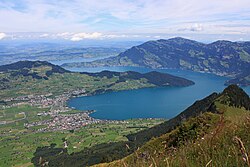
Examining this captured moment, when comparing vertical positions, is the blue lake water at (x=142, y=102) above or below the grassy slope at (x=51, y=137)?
above

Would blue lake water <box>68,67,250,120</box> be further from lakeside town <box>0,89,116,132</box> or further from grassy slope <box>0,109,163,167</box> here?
grassy slope <box>0,109,163,167</box>

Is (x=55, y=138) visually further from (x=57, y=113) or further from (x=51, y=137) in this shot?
(x=57, y=113)

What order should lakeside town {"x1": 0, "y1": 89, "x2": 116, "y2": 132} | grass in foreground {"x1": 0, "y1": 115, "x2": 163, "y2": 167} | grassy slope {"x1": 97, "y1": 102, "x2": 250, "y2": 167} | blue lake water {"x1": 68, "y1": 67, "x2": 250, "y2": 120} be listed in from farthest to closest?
1. blue lake water {"x1": 68, "y1": 67, "x2": 250, "y2": 120}
2. lakeside town {"x1": 0, "y1": 89, "x2": 116, "y2": 132}
3. grass in foreground {"x1": 0, "y1": 115, "x2": 163, "y2": 167}
4. grassy slope {"x1": 97, "y1": 102, "x2": 250, "y2": 167}

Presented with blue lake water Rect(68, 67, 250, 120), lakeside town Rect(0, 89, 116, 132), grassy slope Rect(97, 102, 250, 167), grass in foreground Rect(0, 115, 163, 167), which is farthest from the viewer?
blue lake water Rect(68, 67, 250, 120)

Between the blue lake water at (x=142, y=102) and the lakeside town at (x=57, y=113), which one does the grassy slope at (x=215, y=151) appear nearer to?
the blue lake water at (x=142, y=102)

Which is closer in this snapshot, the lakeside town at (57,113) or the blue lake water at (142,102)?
the lakeside town at (57,113)

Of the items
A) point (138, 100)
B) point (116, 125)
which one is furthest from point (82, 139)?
point (138, 100)

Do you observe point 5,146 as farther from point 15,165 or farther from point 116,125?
point 116,125

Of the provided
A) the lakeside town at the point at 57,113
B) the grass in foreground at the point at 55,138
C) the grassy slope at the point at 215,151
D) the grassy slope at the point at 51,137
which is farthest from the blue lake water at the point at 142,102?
the grassy slope at the point at 215,151

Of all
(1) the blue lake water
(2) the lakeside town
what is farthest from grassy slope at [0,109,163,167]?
(1) the blue lake water

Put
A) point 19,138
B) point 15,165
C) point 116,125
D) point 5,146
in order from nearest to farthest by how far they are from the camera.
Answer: point 15,165 → point 5,146 → point 19,138 → point 116,125

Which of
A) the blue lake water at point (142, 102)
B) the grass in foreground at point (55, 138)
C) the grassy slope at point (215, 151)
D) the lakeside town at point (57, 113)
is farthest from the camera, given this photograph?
the blue lake water at point (142, 102)
